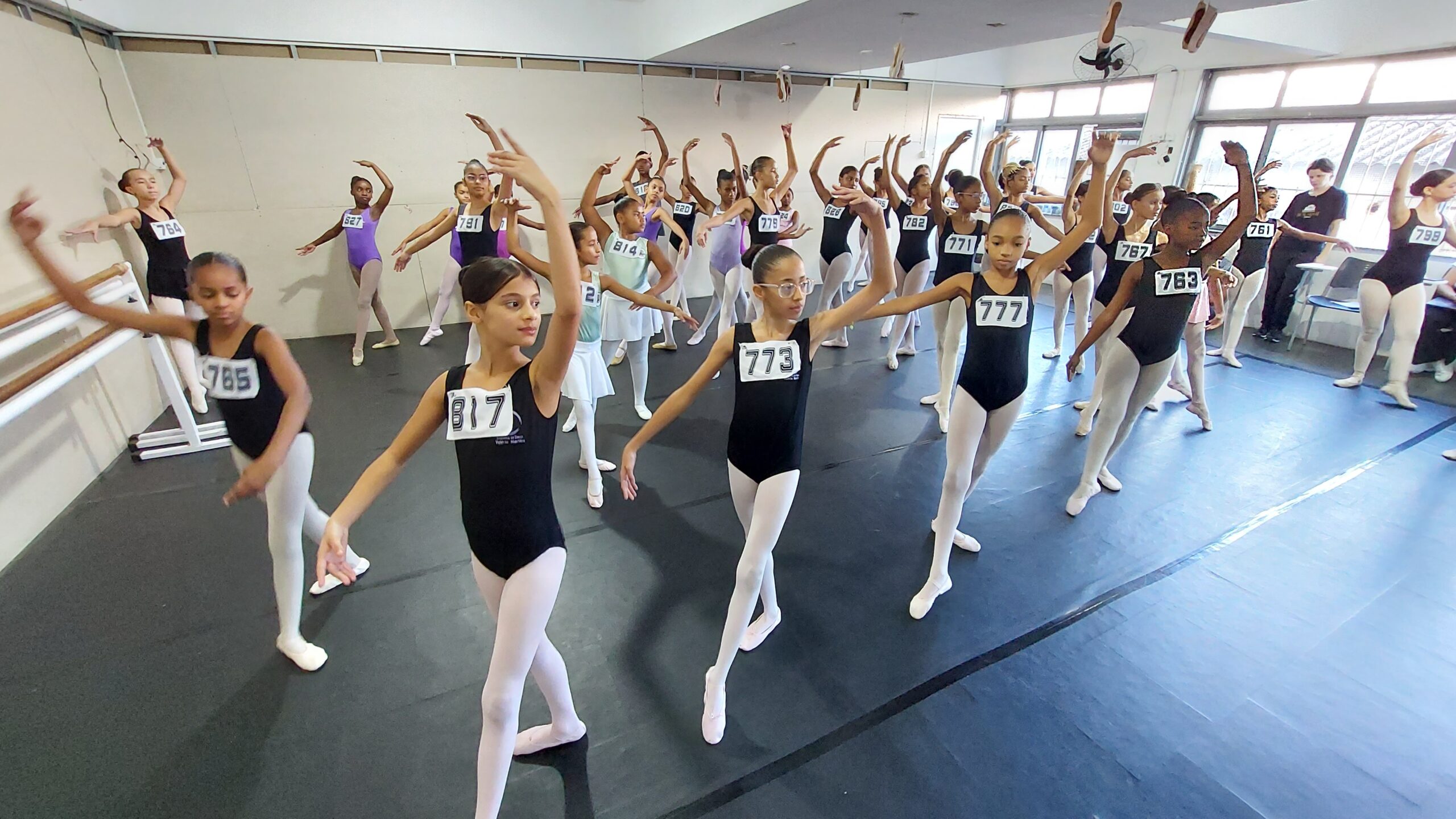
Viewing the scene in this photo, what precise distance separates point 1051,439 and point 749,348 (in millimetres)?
3676

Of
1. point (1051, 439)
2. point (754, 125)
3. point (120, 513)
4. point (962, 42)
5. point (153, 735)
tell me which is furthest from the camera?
point (754, 125)

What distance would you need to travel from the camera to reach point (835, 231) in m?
6.25

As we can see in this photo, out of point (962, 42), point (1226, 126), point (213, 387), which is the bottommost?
point (213, 387)

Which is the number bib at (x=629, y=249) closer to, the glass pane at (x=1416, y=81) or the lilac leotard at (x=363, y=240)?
the lilac leotard at (x=363, y=240)

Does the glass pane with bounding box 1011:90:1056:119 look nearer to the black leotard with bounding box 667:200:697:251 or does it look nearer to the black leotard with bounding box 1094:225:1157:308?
the black leotard with bounding box 667:200:697:251

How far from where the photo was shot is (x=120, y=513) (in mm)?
3744

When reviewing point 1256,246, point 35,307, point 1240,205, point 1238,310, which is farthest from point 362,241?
point 1238,310

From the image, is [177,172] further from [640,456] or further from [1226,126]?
[1226,126]

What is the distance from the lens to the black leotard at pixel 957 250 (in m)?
4.84

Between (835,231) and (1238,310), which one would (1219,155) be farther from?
(835,231)

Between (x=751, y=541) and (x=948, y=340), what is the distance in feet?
11.4

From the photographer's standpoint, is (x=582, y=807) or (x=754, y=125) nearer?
(x=582, y=807)

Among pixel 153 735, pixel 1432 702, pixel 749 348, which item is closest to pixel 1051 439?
pixel 1432 702

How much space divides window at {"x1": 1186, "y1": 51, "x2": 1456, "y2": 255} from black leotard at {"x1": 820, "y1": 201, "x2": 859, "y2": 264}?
5862mm
